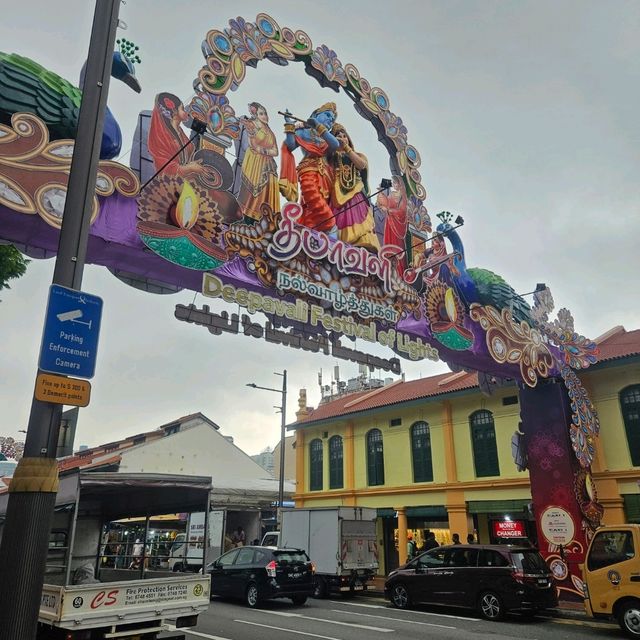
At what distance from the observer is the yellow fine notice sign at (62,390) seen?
3.96 m

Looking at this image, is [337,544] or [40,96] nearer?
[40,96]

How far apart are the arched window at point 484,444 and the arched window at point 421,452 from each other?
2.37 metres

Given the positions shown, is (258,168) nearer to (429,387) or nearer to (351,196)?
(351,196)

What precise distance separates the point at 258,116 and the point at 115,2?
8812 mm

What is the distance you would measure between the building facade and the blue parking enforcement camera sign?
17.4 m

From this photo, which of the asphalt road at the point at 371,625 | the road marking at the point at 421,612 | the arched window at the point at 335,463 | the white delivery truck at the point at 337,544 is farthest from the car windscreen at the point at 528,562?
the arched window at the point at 335,463

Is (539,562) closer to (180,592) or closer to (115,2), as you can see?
(180,592)

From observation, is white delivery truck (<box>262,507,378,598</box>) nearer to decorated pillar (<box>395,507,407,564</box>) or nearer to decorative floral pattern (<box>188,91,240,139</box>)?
decorated pillar (<box>395,507,407,564</box>)

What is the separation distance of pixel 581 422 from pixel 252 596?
11.3 metres

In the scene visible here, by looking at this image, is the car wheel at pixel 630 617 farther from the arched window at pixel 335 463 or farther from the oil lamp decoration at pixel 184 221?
the arched window at pixel 335 463

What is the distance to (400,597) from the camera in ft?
52.3

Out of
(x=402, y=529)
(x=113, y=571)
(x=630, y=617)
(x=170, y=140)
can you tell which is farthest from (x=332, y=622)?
(x=402, y=529)

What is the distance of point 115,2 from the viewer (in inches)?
202

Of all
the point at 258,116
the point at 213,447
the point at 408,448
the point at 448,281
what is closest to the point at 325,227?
the point at 258,116
